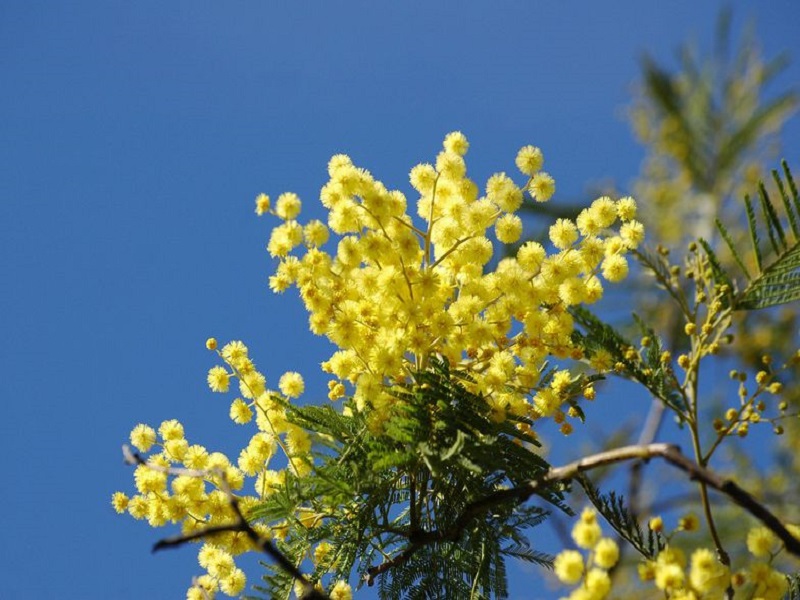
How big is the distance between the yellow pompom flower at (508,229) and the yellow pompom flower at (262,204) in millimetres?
709

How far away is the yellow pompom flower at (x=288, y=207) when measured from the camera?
2.59 meters

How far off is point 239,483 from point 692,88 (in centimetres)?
674

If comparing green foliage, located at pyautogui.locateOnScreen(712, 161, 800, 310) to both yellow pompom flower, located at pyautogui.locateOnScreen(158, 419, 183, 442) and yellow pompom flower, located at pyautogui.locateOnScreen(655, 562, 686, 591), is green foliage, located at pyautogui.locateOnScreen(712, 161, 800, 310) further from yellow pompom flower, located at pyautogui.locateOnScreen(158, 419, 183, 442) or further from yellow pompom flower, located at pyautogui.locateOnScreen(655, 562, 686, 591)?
yellow pompom flower, located at pyautogui.locateOnScreen(158, 419, 183, 442)

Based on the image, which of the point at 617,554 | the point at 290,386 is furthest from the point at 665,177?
the point at 617,554

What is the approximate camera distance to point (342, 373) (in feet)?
8.13

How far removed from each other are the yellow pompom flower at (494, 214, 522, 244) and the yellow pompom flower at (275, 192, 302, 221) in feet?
2.00

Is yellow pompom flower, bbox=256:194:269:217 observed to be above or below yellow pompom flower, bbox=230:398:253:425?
above

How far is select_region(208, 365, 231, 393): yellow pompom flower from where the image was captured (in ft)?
8.87

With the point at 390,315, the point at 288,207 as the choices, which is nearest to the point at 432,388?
the point at 390,315

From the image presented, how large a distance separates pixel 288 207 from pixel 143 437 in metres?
0.82

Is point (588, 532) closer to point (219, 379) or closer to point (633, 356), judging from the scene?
point (633, 356)

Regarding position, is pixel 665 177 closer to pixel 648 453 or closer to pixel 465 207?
pixel 465 207

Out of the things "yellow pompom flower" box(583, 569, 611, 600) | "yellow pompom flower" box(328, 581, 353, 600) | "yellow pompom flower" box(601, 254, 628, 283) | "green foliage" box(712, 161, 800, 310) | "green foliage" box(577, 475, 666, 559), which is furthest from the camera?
"yellow pompom flower" box(601, 254, 628, 283)

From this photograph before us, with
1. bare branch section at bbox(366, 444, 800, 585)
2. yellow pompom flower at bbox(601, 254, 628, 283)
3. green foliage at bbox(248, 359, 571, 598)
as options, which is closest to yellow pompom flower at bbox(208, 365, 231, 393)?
green foliage at bbox(248, 359, 571, 598)
